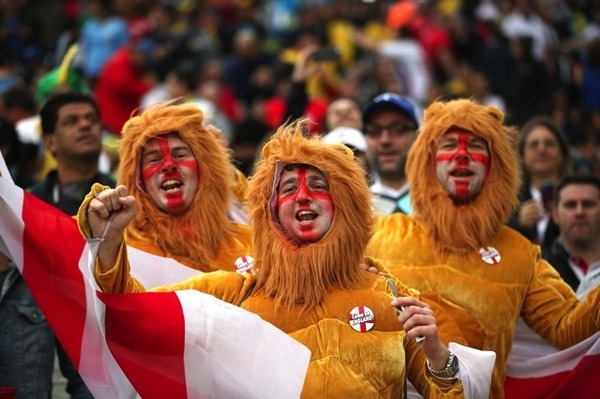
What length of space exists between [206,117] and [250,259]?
794 mm

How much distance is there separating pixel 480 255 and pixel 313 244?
4.15ft

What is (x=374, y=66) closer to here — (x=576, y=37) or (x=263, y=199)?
(x=576, y=37)

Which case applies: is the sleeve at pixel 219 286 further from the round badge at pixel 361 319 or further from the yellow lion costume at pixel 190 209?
the yellow lion costume at pixel 190 209

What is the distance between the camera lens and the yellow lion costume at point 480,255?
241 inches

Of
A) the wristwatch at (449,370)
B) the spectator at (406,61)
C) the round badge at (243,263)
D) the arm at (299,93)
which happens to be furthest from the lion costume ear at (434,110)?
the spectator at (406,61)

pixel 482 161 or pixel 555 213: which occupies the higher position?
pixel 482 161

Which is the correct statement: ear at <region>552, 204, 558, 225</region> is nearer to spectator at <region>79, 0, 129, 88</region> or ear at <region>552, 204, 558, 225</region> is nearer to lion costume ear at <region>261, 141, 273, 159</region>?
lion costume ear at <region>261, 141, 273, 159</region>

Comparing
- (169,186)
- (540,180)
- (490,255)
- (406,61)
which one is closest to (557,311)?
(490,255)

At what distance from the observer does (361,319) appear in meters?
5.20

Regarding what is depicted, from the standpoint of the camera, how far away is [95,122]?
755 centimetres

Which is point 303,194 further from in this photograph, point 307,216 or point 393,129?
point 393,129

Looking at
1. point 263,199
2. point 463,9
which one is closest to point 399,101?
point 263,199

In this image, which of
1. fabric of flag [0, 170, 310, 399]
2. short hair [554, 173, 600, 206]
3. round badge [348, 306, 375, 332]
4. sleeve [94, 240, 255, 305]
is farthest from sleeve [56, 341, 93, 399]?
short hair [554, 173, 600, 206]

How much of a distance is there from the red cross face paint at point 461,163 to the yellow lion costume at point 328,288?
1.07 m
